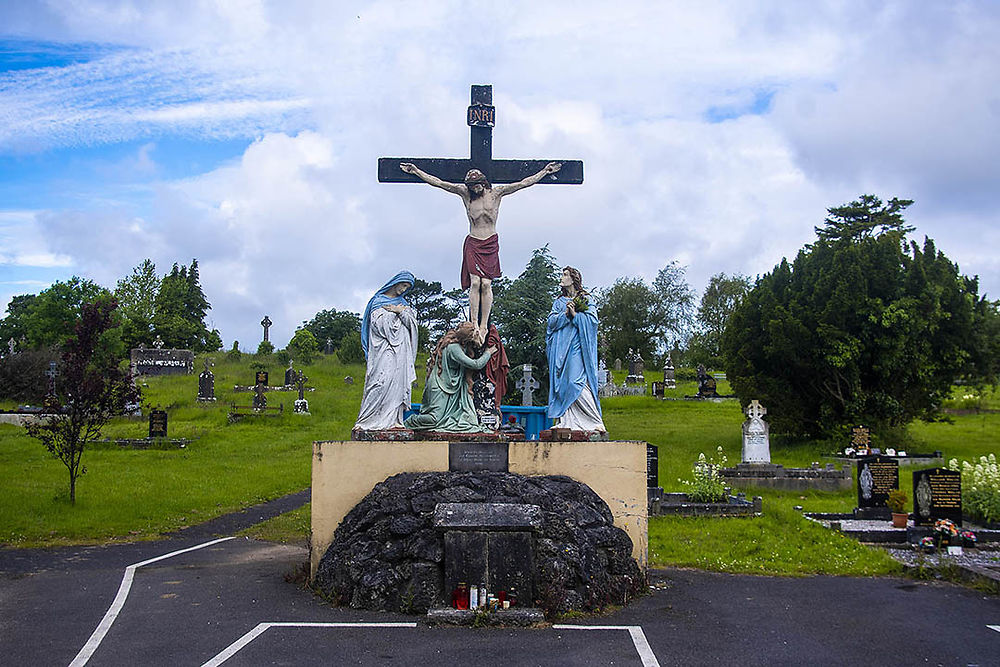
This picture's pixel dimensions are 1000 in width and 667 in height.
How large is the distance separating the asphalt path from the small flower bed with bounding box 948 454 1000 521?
190 inches

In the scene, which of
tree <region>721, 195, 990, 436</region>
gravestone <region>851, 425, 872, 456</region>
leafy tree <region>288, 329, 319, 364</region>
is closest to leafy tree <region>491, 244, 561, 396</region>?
tree <region>721, 195, 990, 436</region>

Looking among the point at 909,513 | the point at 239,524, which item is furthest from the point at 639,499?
the point at 239,524

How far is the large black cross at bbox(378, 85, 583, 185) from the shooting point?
10.9 m

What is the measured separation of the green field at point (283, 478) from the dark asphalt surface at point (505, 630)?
144 centimetres

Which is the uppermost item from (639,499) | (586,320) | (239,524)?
(586,320)

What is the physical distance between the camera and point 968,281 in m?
24.8

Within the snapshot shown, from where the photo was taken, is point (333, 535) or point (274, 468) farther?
point (274, 468)

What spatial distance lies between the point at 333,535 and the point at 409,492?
49.9 inches

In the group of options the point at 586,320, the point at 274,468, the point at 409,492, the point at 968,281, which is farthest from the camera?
the point at 968,281

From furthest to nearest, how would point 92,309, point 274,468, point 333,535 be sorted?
point 274,468 < point 92,309 < point 333,535

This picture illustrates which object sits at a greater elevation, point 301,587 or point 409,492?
Result: point 409,492

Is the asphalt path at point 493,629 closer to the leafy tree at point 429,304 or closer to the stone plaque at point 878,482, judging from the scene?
the stone plaque at point 878,482

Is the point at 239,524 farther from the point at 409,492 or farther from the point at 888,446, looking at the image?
the point at 888,446

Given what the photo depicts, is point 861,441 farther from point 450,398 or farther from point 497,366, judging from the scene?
point 450,398
